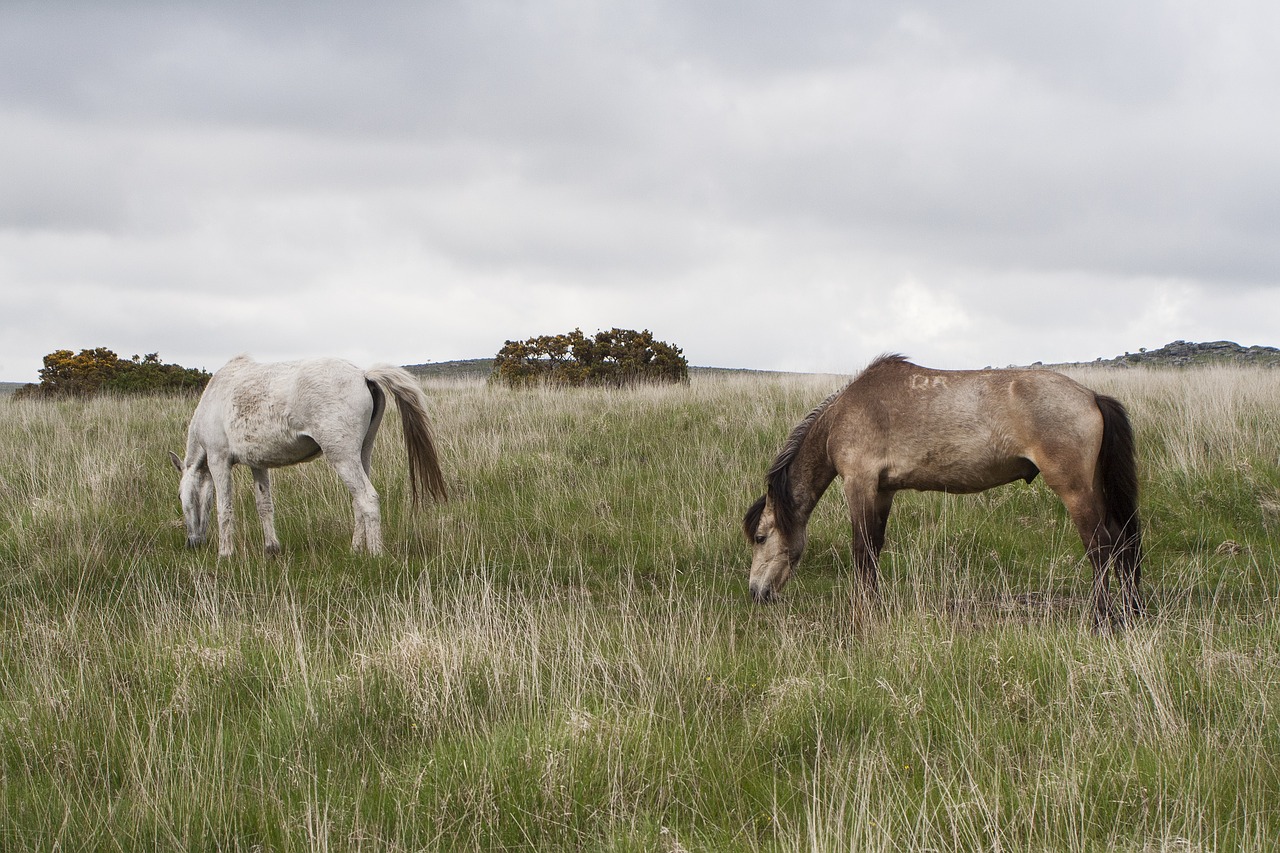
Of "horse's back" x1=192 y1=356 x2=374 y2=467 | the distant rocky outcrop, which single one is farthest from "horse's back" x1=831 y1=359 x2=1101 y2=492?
the distant rocky outcrop

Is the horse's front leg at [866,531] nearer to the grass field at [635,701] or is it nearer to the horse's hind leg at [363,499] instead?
the grass field at [635,701]

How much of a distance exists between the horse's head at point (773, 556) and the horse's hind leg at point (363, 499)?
3.19 m

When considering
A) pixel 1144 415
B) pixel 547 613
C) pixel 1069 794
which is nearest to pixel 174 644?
pixel 547 613

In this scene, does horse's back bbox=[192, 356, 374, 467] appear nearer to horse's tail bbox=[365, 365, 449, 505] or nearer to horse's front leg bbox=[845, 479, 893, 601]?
horse's tail bbox=[365, 365, 449, 505]

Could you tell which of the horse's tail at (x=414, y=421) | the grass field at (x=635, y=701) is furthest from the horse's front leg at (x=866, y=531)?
the horse's tail at (x=414, y=421)

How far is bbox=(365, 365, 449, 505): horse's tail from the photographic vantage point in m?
8.26

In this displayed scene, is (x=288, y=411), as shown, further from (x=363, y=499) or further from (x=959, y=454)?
(x=959, y=454)

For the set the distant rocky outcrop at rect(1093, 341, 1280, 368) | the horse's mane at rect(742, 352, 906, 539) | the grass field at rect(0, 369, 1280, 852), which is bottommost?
the grass field at rect(0, 369, 1280, 852)

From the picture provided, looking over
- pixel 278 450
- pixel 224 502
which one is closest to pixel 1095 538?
pixel 278 450

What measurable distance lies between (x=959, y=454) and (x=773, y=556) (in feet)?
5.28

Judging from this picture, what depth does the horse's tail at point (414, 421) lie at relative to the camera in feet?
27.1

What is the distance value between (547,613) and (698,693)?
1.96 metres

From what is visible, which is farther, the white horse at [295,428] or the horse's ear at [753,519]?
the white horse at [295,428]

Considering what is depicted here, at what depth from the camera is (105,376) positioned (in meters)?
22.6
